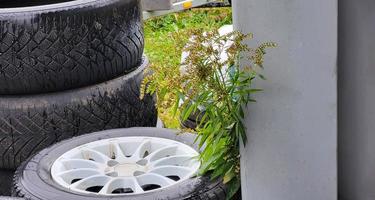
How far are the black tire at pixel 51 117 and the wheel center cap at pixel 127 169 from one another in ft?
2.88

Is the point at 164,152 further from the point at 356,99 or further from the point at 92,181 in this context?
the point at 356,99

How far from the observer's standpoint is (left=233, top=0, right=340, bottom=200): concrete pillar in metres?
2.27

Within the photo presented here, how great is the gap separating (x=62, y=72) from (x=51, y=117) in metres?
0.25

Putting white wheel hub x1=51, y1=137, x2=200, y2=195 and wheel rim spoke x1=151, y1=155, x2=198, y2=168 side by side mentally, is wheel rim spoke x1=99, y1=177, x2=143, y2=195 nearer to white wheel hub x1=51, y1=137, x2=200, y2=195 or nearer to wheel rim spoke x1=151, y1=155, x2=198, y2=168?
white wheel hub x1=51, y1=137, x2=200, y2=195

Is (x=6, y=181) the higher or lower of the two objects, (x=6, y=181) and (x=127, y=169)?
the lower

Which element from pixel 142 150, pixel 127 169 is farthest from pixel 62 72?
pixel 127 169

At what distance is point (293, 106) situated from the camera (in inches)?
92.5

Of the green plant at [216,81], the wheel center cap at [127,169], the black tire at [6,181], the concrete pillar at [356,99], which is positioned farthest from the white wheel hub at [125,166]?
the black tire at [6,181]

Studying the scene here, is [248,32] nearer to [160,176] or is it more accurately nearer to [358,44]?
[358,44]

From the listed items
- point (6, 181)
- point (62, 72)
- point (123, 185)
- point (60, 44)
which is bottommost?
point (6, 181)

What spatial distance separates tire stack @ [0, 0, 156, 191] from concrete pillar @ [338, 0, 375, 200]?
166 centimetres

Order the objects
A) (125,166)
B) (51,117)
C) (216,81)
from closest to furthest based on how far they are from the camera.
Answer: (216,81) < (125,166) < (51,117)

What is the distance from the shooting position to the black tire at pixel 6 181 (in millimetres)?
3883

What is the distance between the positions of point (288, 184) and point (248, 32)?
0.54 metres
